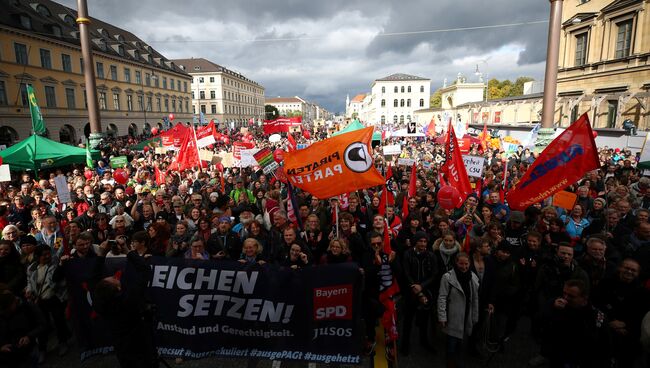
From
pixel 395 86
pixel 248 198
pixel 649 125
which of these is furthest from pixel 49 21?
pixel 395 86

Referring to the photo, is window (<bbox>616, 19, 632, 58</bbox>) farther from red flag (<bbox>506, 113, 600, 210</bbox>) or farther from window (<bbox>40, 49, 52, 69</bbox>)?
window (<bbox>40, 49, 52, 69</bbox>)

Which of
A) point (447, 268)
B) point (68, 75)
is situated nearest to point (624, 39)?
point (447, 268)

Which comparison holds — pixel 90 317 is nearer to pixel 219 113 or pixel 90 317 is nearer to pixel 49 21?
pixel 49 21

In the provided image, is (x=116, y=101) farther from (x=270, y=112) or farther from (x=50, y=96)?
(x=270, y=112)

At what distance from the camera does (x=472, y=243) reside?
466 centimetres

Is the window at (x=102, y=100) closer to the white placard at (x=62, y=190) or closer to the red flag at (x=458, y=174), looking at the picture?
the white placard at (x=62, y=190)

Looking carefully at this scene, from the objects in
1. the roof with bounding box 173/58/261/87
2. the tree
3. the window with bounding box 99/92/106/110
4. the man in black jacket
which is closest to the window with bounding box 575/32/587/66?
the man in black jacket

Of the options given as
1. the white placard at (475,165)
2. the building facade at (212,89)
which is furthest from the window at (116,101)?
the white placard at (475,165)

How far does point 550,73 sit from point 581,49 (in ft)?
76.4

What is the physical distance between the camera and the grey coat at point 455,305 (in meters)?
4.07

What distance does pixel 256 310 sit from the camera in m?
3.97

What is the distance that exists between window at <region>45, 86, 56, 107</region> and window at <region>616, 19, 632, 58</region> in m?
50.6

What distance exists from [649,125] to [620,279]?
23.1 meters

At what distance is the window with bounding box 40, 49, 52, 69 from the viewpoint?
117 ft
